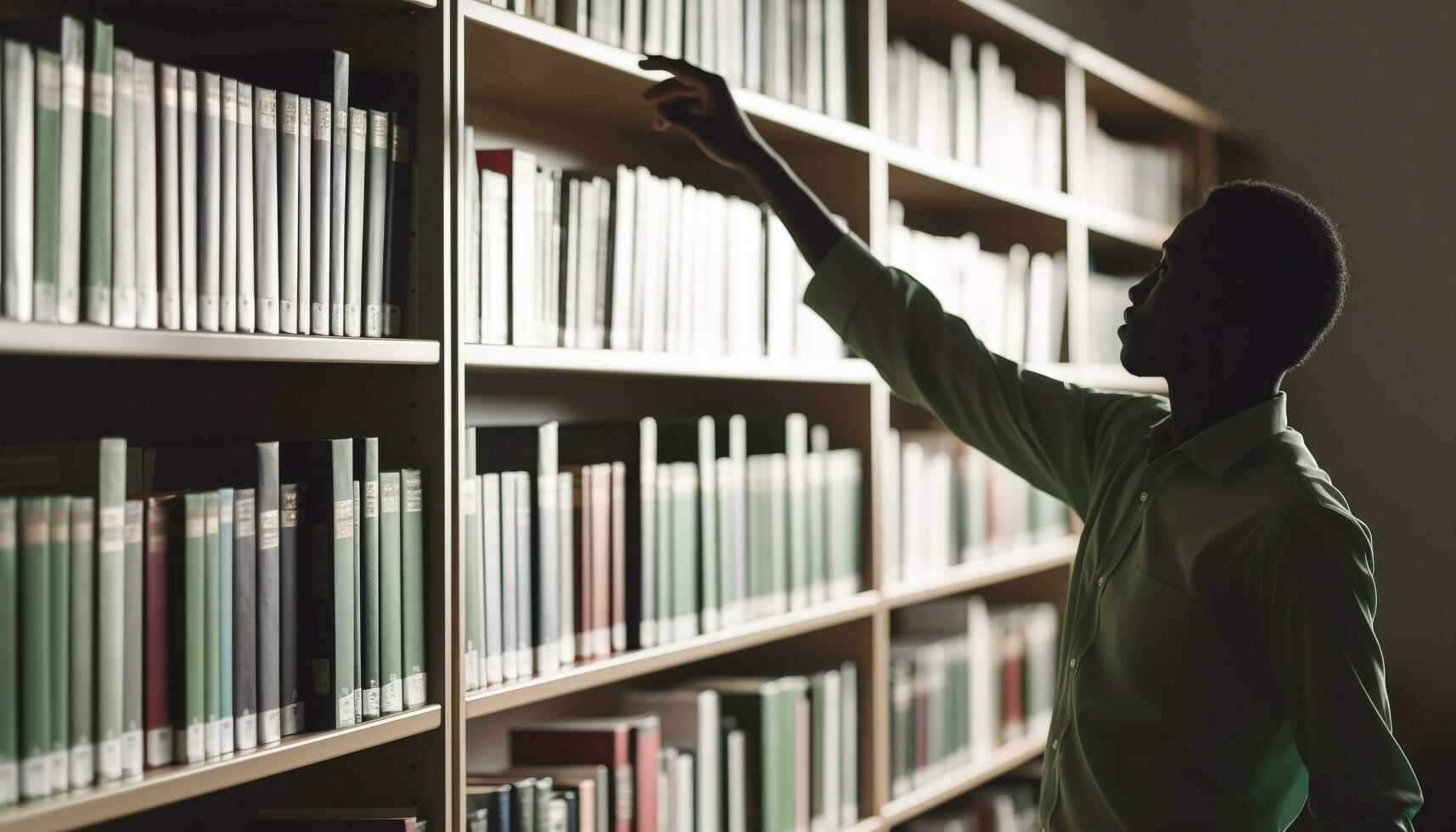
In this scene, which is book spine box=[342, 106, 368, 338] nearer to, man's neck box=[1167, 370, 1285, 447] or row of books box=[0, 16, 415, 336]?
row of books box=[0, 16, 415, 336]

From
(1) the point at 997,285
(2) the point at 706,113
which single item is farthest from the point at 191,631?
(1) the point at 997,285

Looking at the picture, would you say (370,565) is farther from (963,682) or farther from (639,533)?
(963,682)

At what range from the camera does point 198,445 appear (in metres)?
1.25

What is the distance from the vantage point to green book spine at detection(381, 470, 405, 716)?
4.36ft

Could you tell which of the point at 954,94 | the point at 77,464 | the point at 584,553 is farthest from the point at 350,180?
the point at 954,94

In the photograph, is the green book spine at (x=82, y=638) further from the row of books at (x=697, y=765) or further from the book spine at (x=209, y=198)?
the row of books at (x=697, y=765)

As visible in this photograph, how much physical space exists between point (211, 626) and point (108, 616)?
0.35 feet

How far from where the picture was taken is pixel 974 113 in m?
2.64

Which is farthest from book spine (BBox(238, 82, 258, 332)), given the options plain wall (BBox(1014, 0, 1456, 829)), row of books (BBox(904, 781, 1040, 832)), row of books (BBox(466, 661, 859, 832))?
plain wall (BBox(1014, 0, 1456, 829))

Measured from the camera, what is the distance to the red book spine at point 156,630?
1.11m

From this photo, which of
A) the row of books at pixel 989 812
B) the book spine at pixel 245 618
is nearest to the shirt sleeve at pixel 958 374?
the book spine at pixel 245 618

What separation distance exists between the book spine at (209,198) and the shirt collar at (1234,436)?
3.38 ft

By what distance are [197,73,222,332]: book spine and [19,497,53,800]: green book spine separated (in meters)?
0.24

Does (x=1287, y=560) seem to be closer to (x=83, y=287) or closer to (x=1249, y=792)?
(x=1249, y=792)
